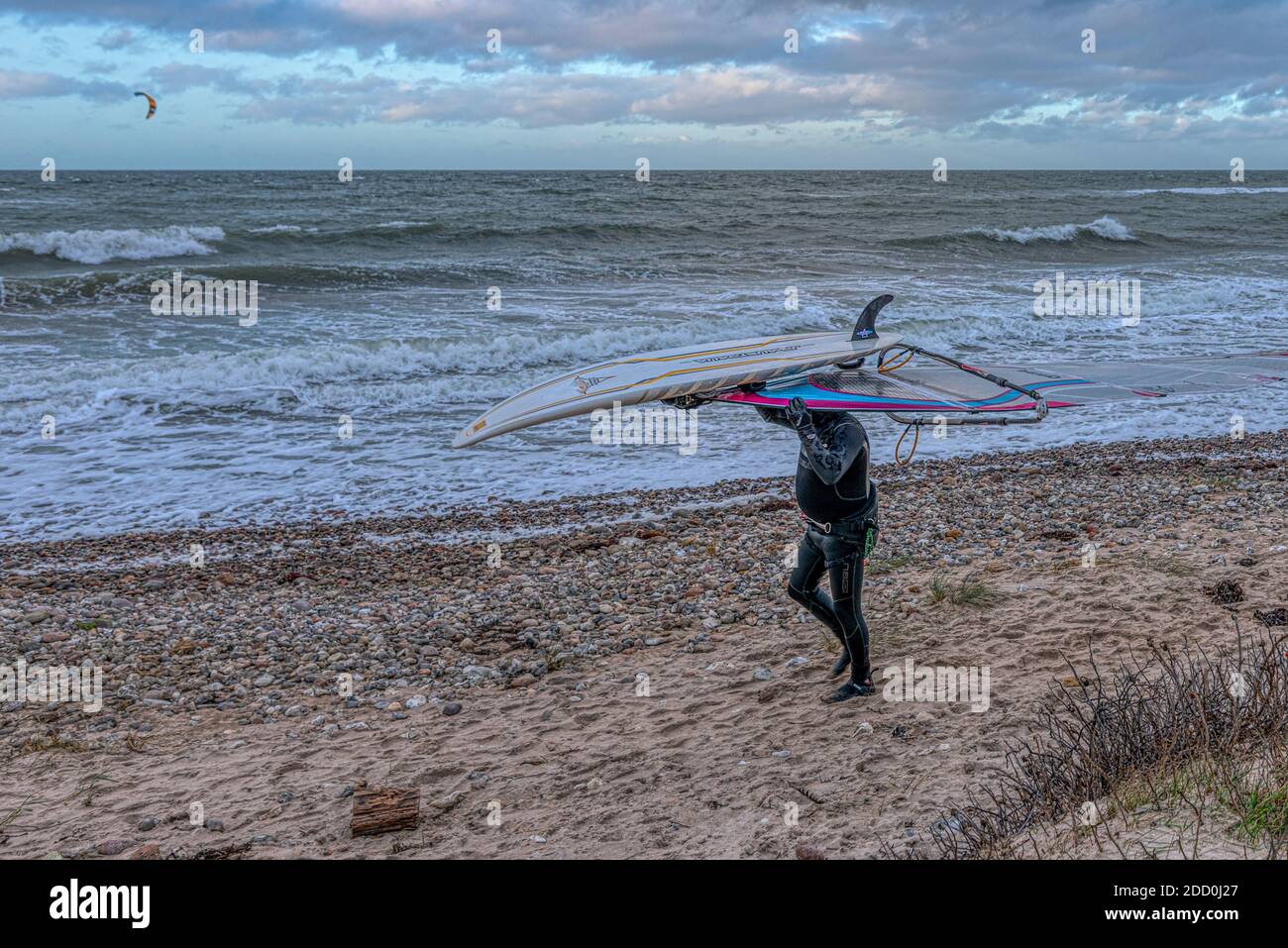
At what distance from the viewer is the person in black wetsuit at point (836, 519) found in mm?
4746

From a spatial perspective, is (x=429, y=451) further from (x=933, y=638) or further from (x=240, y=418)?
(x=933, y=638)

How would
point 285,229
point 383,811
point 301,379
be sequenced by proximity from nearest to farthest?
point 383,811
point 301,379
point 285,229

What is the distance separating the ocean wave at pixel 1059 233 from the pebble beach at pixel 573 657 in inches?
1159

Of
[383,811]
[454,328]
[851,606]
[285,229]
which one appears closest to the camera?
[383,811]

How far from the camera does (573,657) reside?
6.24 metres

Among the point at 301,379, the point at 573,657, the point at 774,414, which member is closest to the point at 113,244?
the point at 301,379

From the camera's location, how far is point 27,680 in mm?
6062

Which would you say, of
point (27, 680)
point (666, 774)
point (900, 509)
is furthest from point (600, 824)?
point (900, 509)

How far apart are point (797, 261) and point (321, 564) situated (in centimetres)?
2406

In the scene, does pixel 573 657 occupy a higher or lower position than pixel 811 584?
lower

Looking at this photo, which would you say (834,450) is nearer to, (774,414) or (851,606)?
(774,414)

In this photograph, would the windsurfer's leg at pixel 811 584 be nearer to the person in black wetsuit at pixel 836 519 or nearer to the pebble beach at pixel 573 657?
the person in black wetsuit at pixel 836 519

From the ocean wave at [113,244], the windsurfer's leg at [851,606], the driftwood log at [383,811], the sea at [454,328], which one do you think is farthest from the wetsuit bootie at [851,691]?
the ocean wave at [113,244]

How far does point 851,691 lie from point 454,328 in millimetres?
14898
